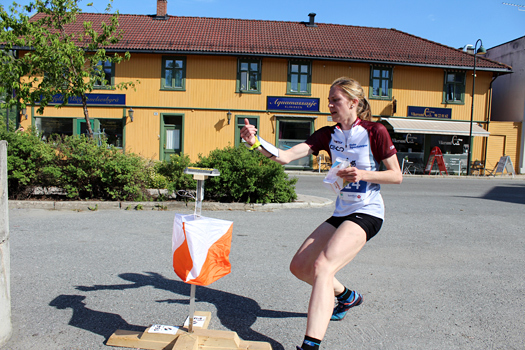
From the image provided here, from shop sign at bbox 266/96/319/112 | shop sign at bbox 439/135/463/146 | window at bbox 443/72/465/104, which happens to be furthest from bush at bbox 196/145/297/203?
window at bbox 443/72/465/104

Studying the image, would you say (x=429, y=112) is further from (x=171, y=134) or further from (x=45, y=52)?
(x=45, y=52)

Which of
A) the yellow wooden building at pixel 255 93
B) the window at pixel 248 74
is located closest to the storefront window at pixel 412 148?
the yellow wooden building at pixel 255 93

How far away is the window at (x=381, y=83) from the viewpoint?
24.0 meters

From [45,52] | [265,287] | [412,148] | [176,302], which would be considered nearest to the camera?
[176,302]

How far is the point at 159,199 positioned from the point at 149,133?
49.1ft

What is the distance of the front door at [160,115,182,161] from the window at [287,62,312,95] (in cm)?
648

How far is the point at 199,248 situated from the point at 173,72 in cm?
2185

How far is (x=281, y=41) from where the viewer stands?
79.7 feet

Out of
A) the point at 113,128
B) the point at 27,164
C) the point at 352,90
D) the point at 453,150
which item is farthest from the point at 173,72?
the point at 352,90

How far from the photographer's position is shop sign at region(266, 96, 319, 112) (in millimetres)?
23438

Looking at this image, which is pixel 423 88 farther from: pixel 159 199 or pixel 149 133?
pixel 159 199

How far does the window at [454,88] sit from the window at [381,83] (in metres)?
3.53

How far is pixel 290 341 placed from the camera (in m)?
3.05

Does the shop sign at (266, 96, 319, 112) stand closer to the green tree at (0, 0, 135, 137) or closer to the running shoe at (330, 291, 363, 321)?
the green tree at (0, 0, 135, 137)
